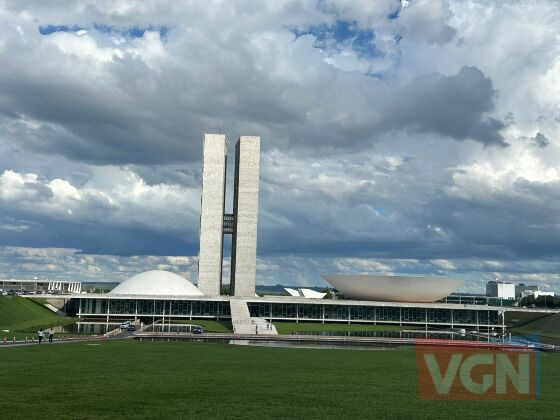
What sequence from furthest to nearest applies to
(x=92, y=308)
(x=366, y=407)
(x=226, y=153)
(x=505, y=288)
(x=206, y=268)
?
(x=505, y=288) < (x=226, y=153) < (x=206, y=268) < (x=92, y=308) < (x=366, y=407)

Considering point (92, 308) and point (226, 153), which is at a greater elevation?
point (226, 153)

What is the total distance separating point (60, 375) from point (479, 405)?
41.0 ft

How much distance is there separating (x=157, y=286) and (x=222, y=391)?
65.7 metres

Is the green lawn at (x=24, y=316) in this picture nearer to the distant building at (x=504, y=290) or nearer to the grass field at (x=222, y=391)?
the grass field at (x=222, y=391)

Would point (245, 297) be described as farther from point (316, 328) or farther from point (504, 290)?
point (504, 290)

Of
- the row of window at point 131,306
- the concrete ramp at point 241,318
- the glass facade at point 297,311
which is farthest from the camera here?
the glass facade at point 297,311

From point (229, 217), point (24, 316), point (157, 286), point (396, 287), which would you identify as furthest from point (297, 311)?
point (24, 316)

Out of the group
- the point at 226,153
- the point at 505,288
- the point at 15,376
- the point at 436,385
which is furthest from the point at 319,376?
the point at 505,288

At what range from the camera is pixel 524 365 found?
92.6 feet

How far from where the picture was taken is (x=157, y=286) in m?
80.4

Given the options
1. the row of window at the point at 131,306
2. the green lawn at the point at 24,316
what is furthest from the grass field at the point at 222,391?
the row of window at the point at 131,306

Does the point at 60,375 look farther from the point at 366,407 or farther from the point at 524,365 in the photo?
the point at 524,365

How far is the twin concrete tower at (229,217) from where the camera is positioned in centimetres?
8731

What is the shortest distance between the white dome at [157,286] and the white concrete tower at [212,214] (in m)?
3.78
